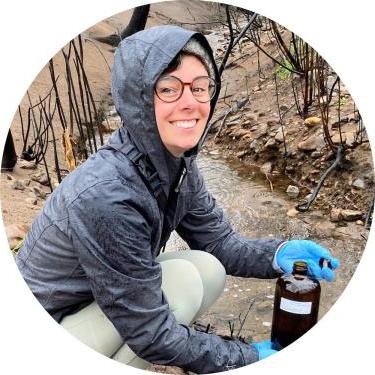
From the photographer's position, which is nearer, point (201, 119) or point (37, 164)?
point (201, 119)

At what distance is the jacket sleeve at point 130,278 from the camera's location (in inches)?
48.6

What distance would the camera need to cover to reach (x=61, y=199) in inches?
50.5

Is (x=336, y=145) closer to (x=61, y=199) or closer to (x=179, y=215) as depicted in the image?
(x=179, y=215)

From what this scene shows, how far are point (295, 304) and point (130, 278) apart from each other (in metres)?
0.62

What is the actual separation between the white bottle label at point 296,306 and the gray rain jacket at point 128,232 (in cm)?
22

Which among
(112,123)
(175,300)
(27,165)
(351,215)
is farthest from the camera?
(112,123)

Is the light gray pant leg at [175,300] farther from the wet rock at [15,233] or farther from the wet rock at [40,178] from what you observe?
the wet rock at [40,178]

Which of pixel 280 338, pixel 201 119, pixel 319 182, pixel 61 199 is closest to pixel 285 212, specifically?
pixel 319 182

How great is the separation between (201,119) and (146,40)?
242 mm

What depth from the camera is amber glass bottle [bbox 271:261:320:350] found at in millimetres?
1656

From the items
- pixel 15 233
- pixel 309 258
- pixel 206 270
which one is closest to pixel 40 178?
pixel 15 233

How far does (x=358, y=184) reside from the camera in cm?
288

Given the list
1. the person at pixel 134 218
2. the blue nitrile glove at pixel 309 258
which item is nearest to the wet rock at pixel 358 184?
the blue nitrile glove at pixel 309 258

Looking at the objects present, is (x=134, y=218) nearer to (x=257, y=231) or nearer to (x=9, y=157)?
(x=257, y=231)
